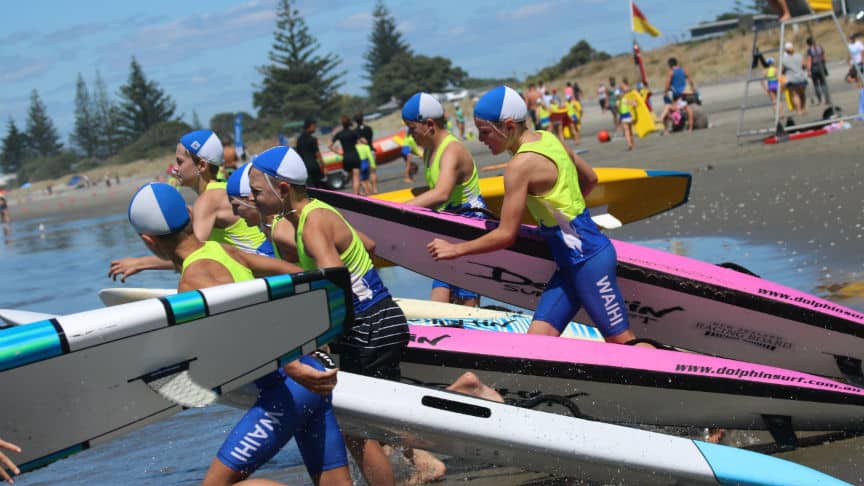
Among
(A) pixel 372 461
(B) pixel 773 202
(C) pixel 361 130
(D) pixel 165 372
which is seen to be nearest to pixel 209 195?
(A) pixel 372 461

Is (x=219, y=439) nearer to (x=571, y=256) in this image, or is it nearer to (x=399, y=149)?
(x=571, y=256)

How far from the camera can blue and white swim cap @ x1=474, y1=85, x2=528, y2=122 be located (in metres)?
5.73

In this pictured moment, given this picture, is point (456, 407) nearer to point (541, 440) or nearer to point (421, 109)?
point (541, 440)

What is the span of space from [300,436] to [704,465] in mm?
1758

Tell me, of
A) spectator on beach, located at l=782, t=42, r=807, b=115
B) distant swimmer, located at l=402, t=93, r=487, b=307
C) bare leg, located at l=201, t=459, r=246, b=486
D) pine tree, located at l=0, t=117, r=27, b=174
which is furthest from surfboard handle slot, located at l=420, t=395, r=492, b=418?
pine tree, located at l=0, t=117, r=27, b=174

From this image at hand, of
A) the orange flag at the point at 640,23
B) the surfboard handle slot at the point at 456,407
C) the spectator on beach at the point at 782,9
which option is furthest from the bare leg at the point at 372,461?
the orange flag at the point at 640,23

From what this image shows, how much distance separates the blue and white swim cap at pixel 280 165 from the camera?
4758 mm

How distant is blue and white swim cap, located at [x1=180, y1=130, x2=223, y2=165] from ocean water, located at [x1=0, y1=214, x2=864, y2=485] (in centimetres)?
182

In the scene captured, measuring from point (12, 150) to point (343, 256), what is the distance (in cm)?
13716

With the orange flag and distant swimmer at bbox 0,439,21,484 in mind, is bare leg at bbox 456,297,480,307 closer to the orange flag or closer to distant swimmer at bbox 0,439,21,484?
distant swimmer at bbox 0,439,21,484

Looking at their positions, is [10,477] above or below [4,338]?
below

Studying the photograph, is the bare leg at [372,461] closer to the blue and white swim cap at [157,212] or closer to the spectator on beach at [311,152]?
the blue and white swim cap at [157,212]

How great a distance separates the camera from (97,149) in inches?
5153

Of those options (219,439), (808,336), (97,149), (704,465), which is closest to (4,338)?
(704,465)
